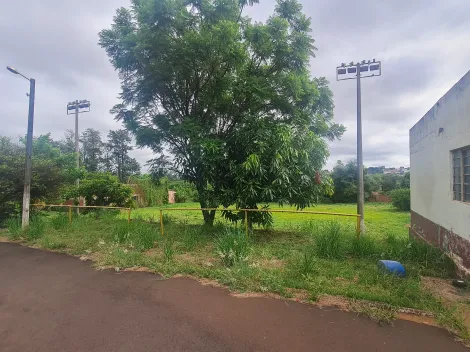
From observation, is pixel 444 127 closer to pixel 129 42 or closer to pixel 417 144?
pixel 417 144

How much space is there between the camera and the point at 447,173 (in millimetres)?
5371

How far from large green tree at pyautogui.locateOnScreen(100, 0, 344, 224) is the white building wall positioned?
2457mm

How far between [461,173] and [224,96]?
5.88 meters

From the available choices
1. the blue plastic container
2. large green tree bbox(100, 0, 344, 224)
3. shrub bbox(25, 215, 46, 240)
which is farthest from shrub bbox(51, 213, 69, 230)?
the blue plastic container

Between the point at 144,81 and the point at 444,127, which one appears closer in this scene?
the point at 444,127

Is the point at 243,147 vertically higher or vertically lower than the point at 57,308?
higher

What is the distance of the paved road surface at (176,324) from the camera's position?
8.87ft

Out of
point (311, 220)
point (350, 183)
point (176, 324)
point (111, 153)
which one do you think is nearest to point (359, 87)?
point (311, 220)

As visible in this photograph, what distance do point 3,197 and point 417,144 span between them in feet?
48.3

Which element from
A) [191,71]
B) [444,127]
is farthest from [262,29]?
[444,127]

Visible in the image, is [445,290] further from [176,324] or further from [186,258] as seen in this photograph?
[186,258]

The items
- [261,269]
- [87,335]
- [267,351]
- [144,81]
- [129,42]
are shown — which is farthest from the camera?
[144,81]

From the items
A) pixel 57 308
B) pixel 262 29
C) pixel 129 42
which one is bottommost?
pixel 57 308

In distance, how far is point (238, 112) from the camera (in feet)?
27.2
